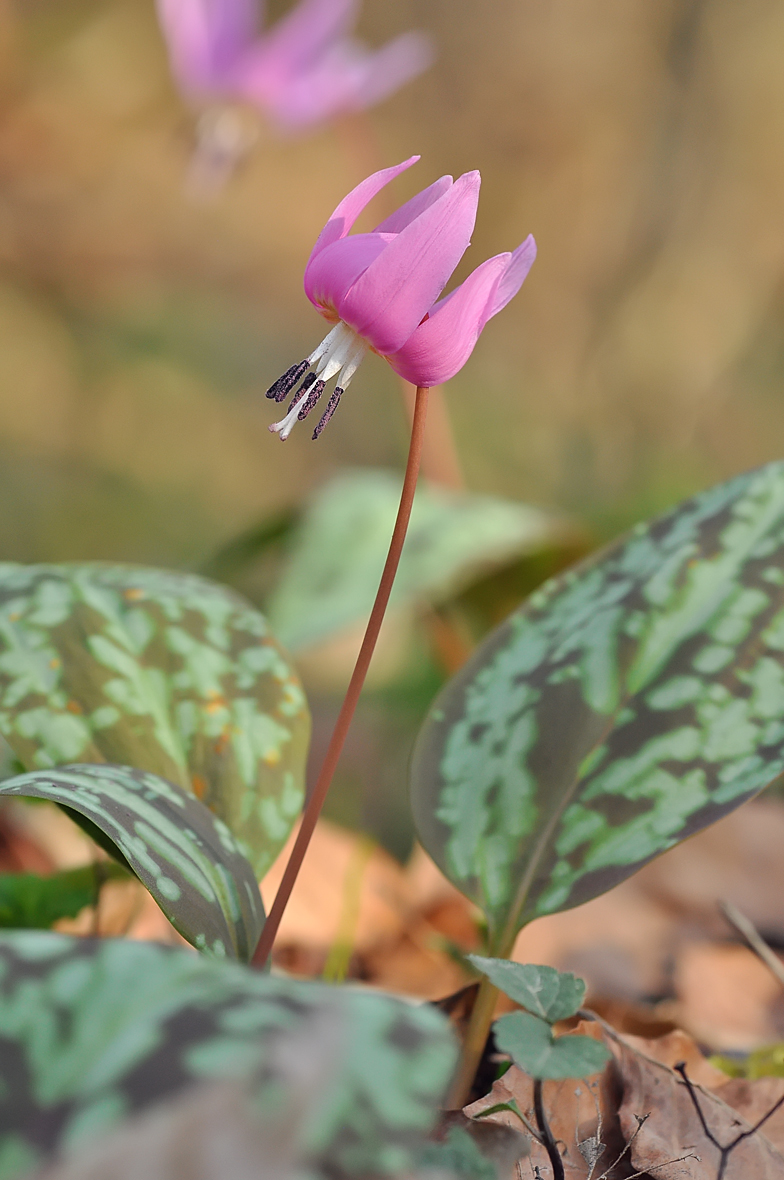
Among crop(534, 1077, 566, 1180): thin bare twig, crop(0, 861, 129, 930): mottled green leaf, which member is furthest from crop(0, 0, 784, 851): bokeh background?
crop(534, 1077, 566, 1180): thin bare twig

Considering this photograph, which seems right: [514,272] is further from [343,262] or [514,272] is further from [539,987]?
[539,987]

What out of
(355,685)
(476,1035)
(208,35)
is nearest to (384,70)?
(208,35)

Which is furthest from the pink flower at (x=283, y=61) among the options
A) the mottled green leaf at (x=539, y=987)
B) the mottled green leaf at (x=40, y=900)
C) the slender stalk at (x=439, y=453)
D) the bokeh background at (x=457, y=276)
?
the bokeh background at (x=457, y=276)

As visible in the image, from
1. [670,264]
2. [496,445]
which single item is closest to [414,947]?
[496,445]

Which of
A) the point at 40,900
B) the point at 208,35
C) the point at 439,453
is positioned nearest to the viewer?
the point at 40,900

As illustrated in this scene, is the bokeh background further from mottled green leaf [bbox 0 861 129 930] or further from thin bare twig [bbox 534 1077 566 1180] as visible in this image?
thin bare twig [bbox 534 1077 566 1180]
